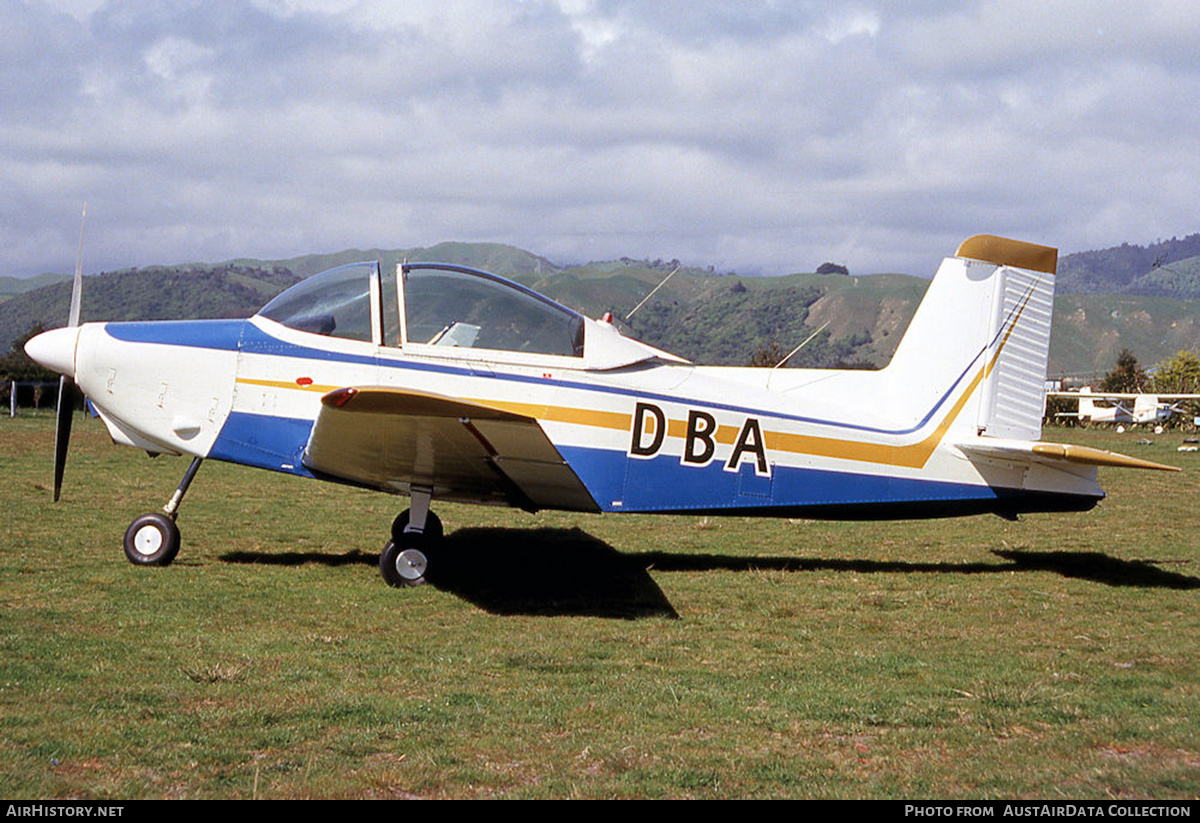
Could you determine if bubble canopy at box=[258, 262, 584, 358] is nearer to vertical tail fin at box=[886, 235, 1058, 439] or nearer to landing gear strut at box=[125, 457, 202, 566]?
landing gear strut at box=[125, 457, 202, 566]

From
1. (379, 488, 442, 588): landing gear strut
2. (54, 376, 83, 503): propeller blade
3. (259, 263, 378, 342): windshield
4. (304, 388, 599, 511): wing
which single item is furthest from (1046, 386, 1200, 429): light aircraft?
(54, 376, 83, 503): propeller blade

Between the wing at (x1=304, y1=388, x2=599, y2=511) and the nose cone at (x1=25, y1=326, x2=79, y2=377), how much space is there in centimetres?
218

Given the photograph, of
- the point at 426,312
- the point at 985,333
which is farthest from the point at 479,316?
the point at 985,333

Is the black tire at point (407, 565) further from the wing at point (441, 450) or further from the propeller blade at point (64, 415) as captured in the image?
the propeller blade at point (64, 415)

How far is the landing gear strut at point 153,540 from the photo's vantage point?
755 cm

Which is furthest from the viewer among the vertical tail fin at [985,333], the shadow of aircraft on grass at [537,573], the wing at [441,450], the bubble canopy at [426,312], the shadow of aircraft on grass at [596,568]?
the vertical tail fin at [985,333]

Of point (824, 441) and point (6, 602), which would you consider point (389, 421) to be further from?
point (824, 441)

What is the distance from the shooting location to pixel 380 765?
12.1ft

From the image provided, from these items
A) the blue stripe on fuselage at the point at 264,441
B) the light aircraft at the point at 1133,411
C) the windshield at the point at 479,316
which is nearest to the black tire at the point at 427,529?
the blue stripe on fuselage at the point at 264,441

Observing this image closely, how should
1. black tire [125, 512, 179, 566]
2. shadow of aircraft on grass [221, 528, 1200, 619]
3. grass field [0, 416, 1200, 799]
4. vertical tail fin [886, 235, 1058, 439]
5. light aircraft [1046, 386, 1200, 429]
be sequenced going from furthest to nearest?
light aircraft [1046, 386, 1200, 429], vertical tail fin [886, 235, 1058, 439], black tire [125, 512, 179, 566], shadow of aircraft on grass [221, 528, 1200, 619], grass field [0, 416, 1200, 799]

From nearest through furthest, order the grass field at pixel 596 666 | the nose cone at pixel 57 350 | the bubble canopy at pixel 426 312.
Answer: the grass field at pixel 596 666 < the bubble canopy at pixel 426 312 < the nose cone at pixel 57 350

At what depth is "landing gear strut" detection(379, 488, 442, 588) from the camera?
289 inches

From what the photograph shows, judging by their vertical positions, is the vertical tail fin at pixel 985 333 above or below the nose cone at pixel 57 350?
above

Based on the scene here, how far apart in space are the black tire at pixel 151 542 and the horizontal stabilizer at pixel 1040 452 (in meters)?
6.60
